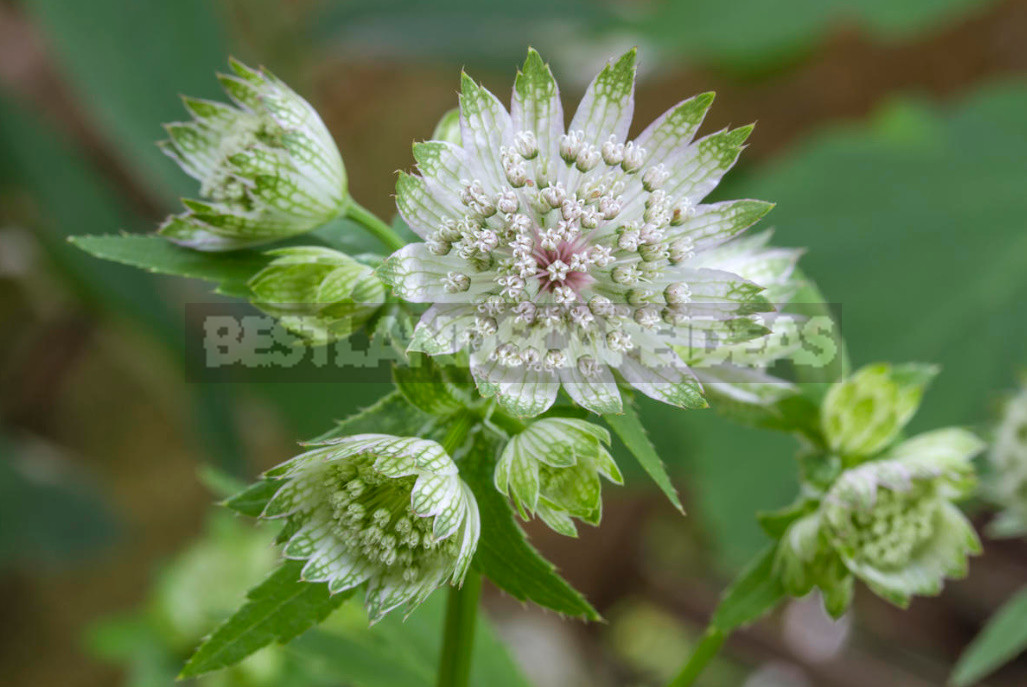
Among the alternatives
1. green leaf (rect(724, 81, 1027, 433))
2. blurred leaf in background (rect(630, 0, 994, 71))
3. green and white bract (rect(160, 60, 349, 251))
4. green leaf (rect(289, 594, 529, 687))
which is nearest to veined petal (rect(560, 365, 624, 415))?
green and white bract (rect(160, 60, 349, 251))

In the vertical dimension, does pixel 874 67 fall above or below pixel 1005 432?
above

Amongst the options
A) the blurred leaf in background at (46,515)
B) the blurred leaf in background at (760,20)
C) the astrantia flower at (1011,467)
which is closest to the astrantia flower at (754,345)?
the astrantia flower at (1011,467)

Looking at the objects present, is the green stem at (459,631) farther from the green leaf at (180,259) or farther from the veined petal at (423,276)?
the green leaf at (180,259)

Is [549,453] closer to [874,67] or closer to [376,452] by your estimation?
[376,452]

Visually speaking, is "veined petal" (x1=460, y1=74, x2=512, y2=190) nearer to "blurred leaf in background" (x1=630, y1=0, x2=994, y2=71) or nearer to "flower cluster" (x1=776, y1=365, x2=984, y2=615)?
"flower cluster" (x1=776, y1=365, x2=984, y2=615)

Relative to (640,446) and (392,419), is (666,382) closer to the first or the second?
(640,446)

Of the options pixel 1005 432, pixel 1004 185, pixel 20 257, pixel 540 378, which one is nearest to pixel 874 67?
pixel 1004 185
